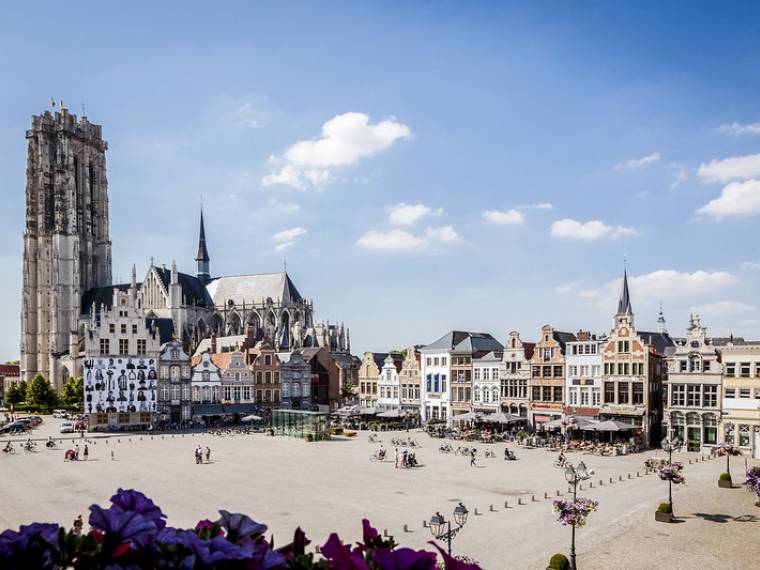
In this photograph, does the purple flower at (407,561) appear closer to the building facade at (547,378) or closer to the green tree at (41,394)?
the building facade at (547,378)

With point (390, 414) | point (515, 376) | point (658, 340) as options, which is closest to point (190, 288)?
point (390, 414)

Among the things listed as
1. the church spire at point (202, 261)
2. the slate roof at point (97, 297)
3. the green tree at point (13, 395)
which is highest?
the church spire at point (202, 261)

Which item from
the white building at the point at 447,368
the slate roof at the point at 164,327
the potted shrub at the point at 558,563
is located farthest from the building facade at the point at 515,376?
the slate roof at the point at 164,327

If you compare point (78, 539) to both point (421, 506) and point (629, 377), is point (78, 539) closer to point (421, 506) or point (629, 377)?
point (421, 506)

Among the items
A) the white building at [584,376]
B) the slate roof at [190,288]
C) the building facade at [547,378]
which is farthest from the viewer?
the slate roof at [190,288]

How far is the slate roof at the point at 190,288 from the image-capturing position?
124069 millimetres

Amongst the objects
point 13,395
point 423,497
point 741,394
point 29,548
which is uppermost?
point 29,548

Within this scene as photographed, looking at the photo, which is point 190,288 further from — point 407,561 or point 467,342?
point 407,561

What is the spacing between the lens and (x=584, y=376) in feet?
210

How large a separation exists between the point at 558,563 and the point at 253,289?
111m

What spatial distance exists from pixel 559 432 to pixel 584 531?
36543mm

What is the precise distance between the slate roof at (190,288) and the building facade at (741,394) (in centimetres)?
9054

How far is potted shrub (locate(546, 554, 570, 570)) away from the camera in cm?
2162

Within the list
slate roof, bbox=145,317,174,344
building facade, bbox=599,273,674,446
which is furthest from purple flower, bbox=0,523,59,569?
slate roof, bbox=145,317,174,344
